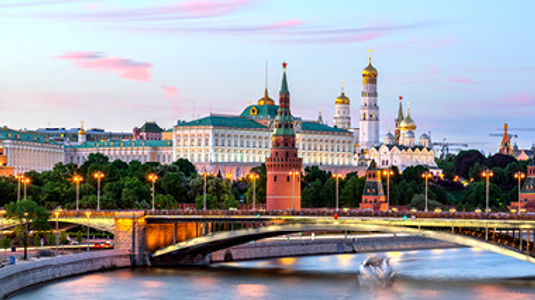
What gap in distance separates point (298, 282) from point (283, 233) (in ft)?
32.2

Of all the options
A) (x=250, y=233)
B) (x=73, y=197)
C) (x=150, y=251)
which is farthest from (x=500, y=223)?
(x=73, y=197)

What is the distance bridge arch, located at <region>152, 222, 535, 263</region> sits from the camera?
8962cm

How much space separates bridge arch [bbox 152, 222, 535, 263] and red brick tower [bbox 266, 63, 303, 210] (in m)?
36.4

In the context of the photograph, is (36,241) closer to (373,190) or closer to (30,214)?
(30,214)

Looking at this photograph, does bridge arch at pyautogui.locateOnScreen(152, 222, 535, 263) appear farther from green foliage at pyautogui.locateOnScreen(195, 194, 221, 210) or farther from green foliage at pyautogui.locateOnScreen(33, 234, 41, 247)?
green foliage at pyautogui.locateOnScreen(195, 194, 221, 210)

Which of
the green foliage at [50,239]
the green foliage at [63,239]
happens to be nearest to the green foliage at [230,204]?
the green foliage at [63,239]

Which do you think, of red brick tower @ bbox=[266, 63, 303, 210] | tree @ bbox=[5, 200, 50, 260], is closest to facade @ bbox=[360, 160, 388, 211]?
red brick tower @ bbox=[266, 63, 303, 210]

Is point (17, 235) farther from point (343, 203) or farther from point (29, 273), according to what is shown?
point (343, 203)

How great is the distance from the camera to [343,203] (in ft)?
547

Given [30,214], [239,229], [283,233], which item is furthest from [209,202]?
[30,214]

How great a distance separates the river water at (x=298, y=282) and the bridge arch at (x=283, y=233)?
1.92 m

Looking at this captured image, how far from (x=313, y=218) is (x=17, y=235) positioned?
26810mm

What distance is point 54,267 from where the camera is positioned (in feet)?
292

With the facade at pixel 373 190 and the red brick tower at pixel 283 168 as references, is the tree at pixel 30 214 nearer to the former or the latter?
the red brick tower at pixel 283 168
